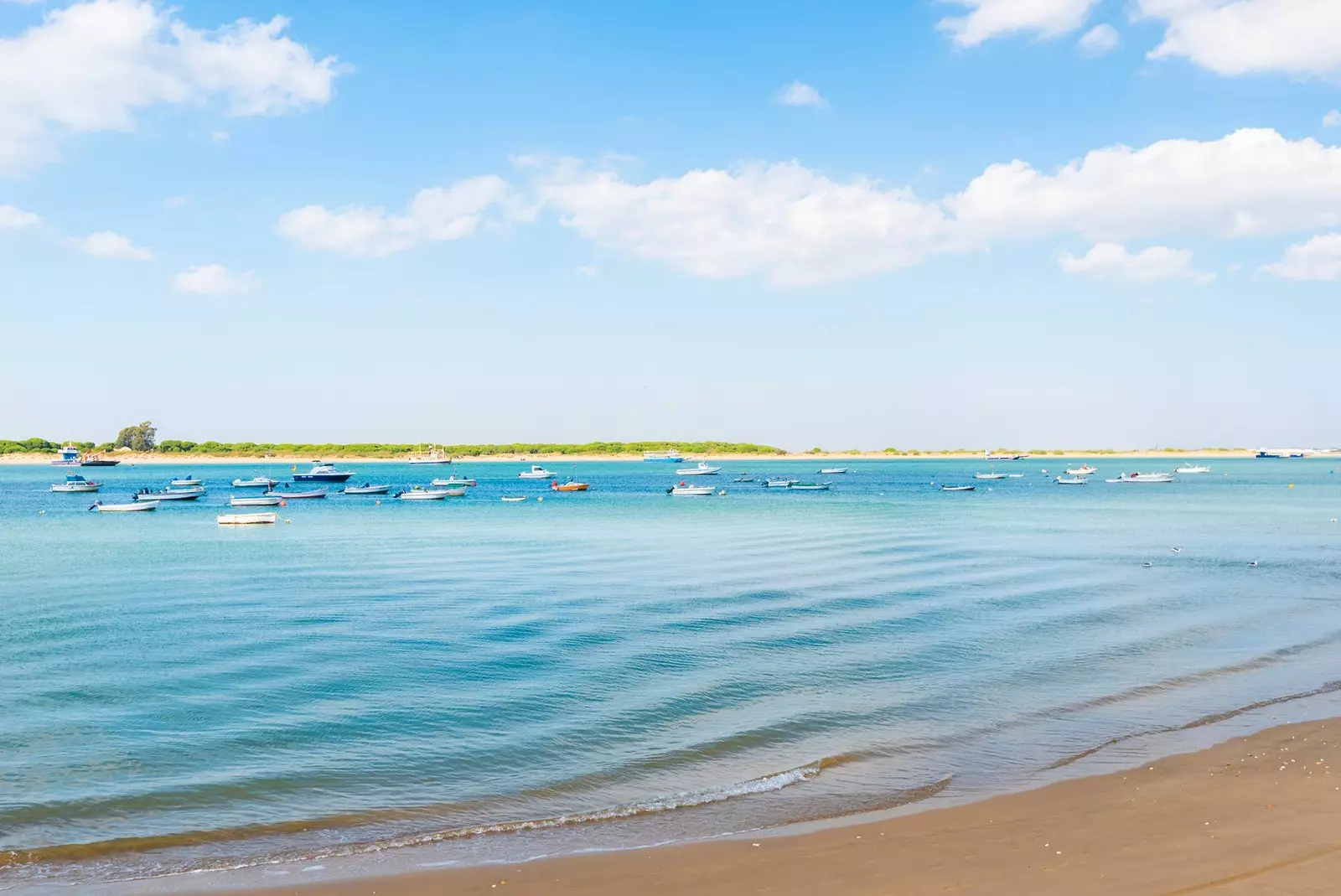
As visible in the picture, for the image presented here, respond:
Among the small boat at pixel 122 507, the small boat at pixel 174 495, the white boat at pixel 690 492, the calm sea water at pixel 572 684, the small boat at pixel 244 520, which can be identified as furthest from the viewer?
the white boat at pixel 690 492

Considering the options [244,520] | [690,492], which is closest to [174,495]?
[244,520]

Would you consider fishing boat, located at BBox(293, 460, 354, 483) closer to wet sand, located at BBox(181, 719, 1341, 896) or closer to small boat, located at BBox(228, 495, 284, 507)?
small boat, located at BBox(228, 495, 284, 507)

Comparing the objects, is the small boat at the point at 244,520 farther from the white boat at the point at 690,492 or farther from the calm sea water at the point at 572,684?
the white boat at the point at 690,492

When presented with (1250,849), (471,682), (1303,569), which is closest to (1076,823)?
(1250,849)

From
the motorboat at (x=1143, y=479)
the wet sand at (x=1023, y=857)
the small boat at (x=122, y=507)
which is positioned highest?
the motorboat at (x=1143, y=479)

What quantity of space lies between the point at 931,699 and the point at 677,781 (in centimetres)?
645

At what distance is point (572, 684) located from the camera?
1903 cm

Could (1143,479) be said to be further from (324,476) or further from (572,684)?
(572,684)

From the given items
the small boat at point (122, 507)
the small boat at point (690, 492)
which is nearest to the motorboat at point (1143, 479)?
the small boat at point (690, 492)

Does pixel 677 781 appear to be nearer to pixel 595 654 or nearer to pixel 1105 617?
pixel 595 654

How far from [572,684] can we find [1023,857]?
10480mm

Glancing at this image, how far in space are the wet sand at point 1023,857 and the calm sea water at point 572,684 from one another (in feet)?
2.88

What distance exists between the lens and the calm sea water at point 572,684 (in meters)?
12.3

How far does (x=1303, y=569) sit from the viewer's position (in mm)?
36344
